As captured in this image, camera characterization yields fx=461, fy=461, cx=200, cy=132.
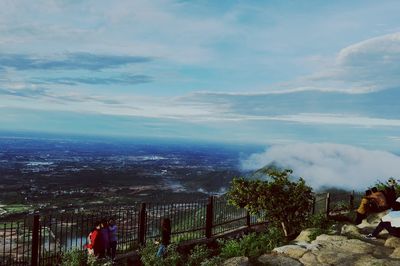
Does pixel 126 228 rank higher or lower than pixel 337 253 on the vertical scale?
lower

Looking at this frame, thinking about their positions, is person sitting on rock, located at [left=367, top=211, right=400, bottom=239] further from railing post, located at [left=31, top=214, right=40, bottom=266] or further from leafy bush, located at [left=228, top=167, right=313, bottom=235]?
railing post, located at [left=31, top=214, right=40, bottom=266]

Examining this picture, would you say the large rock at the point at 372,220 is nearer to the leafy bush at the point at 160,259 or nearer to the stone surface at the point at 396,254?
the stone surface at the point at 396,254

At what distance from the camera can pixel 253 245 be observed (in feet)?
51.1

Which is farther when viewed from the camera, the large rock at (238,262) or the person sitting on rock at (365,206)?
the person sitting on rock at (365,206)

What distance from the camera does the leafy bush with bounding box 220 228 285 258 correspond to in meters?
14.1

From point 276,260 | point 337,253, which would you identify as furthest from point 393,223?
point 276,260

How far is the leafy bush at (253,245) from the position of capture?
14.1 m

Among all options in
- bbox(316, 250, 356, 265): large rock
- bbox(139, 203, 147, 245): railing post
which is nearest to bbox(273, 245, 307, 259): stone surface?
bbox(316, 250, 356, 265): large rock

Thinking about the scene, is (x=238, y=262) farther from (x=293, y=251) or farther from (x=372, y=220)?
(x=372, y=220)

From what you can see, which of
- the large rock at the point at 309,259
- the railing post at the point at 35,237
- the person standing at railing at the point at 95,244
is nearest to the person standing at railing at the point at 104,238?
the person standing at railing at the point at 95,244

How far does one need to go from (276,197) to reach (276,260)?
16.8ft

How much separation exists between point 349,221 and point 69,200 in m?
39.8

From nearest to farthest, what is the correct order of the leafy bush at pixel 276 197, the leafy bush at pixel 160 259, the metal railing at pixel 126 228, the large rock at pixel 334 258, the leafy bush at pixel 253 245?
1. the large rock at pixel 334 258
2. the leafy bush at pixel 160 259
3. the metal railing at pixel 126 228
4. the leafy bush at pixel 253 245
5. the leafy bush at pixel 276 197

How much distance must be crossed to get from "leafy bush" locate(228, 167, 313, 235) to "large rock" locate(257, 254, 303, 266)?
4555 millimetres
